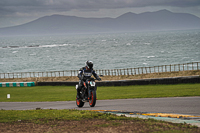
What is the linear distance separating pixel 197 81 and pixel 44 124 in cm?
2077

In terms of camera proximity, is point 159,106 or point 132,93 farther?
point 132,93

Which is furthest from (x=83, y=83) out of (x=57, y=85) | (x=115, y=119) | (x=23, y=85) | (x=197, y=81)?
(x=23, y=85)

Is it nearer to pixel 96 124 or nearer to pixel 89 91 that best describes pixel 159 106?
pixel 89 91

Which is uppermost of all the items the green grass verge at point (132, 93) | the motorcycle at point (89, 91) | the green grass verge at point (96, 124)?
the motorcycle at point (89, 91)

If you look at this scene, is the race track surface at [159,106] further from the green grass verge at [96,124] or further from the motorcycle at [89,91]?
the green grass verge at [96,124]

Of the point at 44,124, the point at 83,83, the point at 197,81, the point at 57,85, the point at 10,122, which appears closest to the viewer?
the point at 44,124

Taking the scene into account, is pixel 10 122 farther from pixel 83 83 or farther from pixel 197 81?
pixel 197 81

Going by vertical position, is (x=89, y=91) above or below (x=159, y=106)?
above

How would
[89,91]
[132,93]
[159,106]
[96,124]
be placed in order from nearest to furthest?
[96,124]
[89,91]
[159,106]
[132,93]

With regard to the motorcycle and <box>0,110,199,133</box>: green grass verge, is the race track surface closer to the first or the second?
the motorcycle

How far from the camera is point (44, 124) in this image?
9.32 meters

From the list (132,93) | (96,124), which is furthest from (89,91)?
(132,93)

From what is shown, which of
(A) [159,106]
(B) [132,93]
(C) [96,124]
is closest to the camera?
(C) [96,124]

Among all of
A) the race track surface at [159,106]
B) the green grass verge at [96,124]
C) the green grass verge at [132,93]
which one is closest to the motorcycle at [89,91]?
the race track surface at [159,106]
